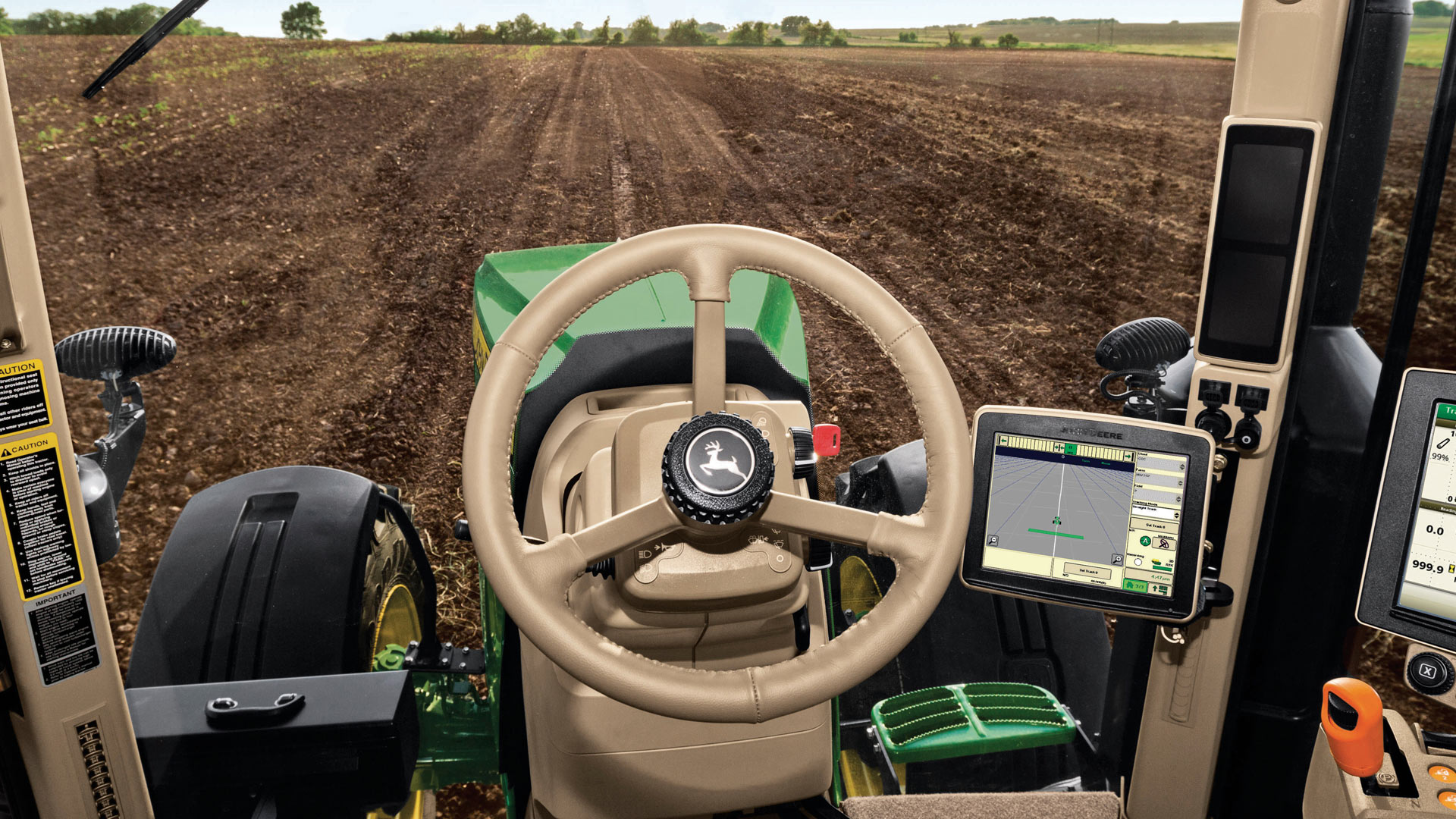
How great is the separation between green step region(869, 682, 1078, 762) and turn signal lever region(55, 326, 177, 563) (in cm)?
124

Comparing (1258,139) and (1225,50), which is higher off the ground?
(1225,50)

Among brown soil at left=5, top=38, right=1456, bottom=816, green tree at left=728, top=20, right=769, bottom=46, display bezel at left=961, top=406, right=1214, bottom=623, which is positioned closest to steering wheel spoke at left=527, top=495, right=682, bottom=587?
display bezel at left=961, top=406, right=1214, bottom=623

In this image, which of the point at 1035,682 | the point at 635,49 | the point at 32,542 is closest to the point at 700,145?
the point at 635,49

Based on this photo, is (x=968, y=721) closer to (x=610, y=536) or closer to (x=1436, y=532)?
(x=1436, y=532)

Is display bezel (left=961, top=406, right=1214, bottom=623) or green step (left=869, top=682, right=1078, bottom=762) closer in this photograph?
display bezel (left=961, top=406, right=1214, bottom=623)

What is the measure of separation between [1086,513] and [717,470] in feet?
1.97

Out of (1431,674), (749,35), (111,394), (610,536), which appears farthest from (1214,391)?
(749,35)

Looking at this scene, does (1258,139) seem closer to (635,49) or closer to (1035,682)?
(1035,682)

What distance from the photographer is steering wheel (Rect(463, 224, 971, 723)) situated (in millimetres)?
806

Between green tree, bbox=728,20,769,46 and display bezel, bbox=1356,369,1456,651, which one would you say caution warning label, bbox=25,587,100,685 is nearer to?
display bezel, bbox=1356,369,1456,651

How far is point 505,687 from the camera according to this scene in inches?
55.9

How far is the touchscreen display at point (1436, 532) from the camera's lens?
3.25 ft

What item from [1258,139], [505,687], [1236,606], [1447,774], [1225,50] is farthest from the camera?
[1225,50]

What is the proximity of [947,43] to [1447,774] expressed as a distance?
7927mm
